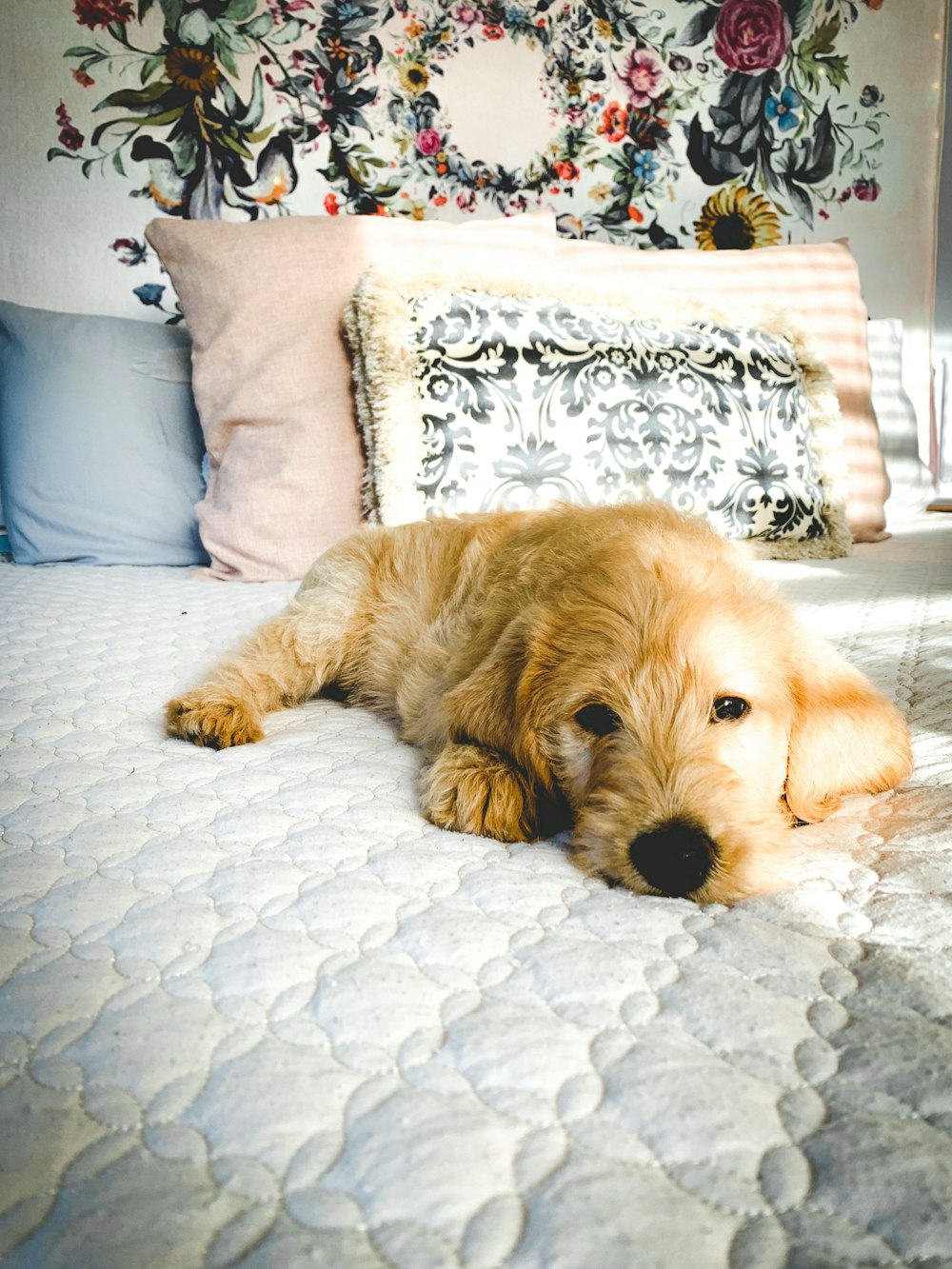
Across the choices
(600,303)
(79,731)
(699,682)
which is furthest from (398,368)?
(699,682)

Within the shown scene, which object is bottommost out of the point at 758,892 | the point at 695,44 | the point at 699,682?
the point at 758,892

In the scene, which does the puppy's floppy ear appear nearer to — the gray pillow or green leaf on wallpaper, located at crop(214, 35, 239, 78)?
the gray pillow

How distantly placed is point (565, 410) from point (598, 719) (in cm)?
116

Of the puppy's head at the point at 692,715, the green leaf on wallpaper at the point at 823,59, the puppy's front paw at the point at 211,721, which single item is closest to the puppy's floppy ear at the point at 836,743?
the puppy's head at the point at 692,715

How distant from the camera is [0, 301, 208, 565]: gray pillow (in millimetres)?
2387

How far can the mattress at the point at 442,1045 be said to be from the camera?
40cm

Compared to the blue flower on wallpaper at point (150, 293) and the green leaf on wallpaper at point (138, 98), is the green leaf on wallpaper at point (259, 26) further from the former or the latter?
the blue flower on wallpaper at point (150, 293)

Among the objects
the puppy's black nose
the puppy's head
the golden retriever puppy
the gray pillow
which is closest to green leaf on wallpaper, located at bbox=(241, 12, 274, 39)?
the gray pillow

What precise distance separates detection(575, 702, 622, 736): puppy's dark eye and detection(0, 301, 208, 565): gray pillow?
68.7 inches

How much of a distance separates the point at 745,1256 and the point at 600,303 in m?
2.06

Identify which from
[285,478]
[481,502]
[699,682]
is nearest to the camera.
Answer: [699,682]

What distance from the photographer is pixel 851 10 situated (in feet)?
11.0

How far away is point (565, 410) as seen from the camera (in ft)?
6.43

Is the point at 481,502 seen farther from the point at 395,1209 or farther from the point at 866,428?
the point at 395,1209
